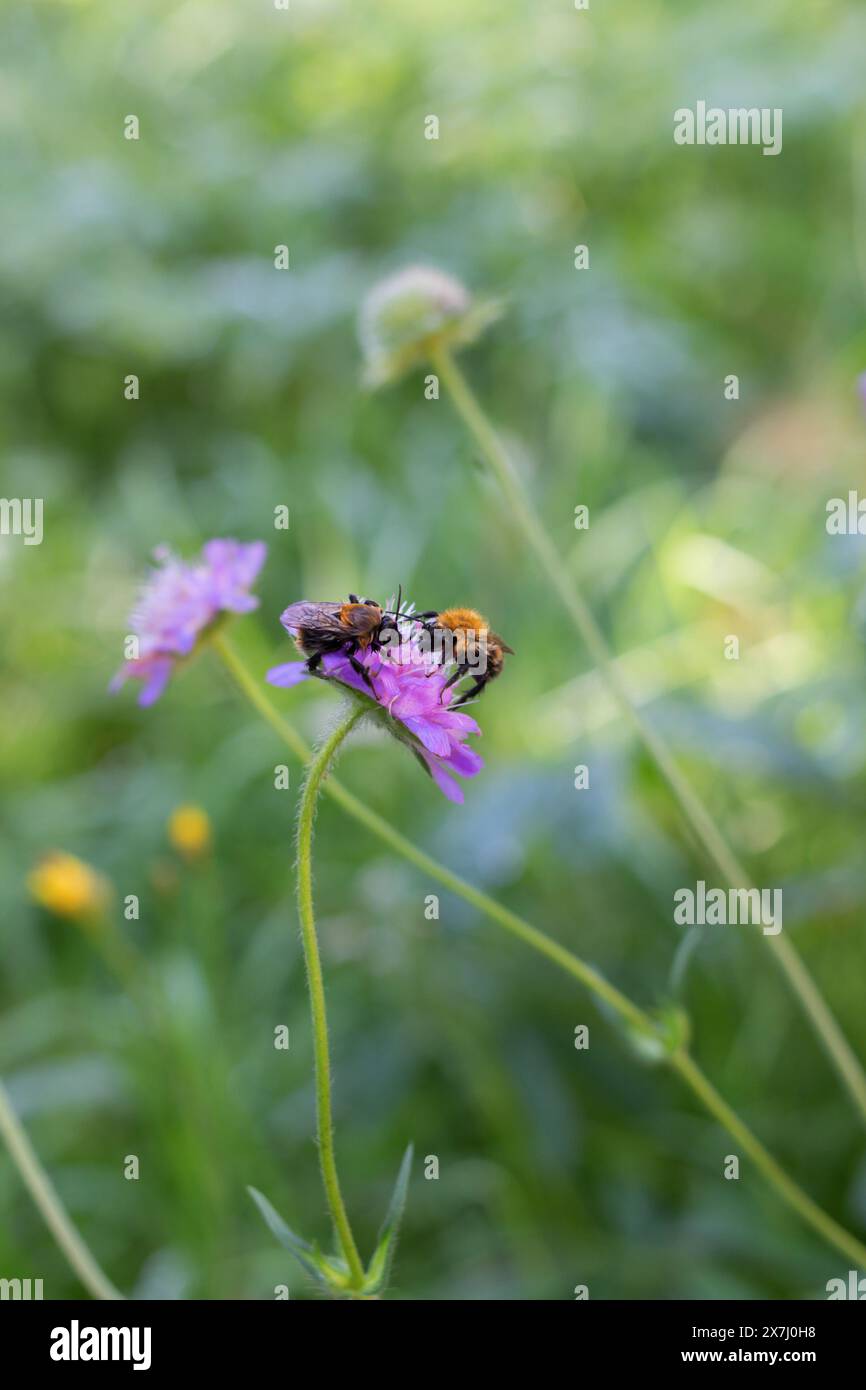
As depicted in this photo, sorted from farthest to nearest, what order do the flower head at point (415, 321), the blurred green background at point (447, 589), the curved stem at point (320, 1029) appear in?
the blurred green background at point (447, 589)
the flower head at point (415, 321)
the curved stem at point (320, 1029)

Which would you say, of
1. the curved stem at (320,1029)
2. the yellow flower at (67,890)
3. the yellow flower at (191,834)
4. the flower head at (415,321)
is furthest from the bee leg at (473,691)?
the yellow flower at (67,890)

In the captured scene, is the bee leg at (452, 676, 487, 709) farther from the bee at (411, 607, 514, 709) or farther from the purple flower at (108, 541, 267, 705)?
the purple flower at (108, 541, 267, 705)

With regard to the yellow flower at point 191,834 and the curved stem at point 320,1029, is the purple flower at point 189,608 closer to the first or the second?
the curved stem at point 320,1029

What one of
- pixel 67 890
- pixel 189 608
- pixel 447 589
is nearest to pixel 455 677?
pixel 189 608

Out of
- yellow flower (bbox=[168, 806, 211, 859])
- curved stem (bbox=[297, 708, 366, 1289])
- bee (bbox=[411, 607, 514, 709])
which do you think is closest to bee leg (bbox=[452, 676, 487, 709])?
bee (bbox=[411, 607, 514, 709])

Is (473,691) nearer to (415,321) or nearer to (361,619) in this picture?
(361,619)
